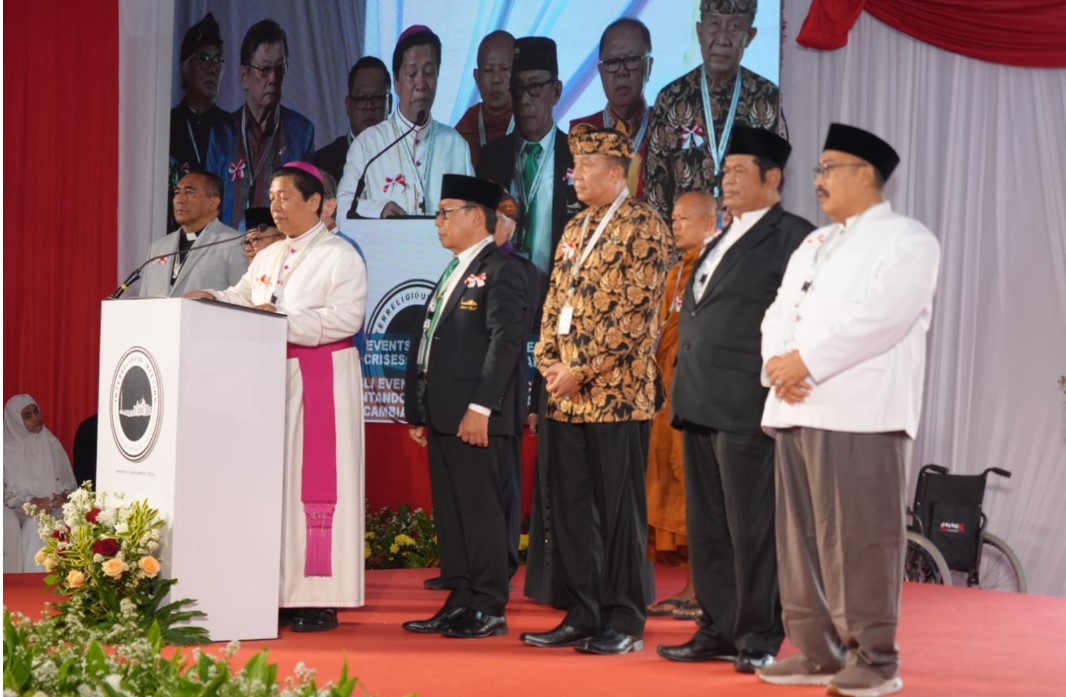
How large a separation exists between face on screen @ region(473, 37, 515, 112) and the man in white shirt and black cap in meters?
3.64

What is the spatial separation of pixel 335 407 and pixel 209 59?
12.8ft

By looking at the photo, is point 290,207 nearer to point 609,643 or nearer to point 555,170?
point 609,643

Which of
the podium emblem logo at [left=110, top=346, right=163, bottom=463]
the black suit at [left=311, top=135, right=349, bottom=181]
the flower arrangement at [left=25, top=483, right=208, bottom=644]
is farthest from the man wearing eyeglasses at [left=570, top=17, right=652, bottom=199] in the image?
the flower arrangement at [left=25, top=483, right=208, bottom=644]

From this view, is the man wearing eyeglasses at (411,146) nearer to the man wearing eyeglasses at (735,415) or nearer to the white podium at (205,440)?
the white podium at (205,440)

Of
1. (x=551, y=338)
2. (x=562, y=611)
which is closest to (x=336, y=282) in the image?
(x=551, y=338)

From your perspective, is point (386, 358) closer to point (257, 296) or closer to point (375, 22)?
point (375, 22)

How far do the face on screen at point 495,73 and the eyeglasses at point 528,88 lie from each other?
35 millimetres

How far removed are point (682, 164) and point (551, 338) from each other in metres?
2.70

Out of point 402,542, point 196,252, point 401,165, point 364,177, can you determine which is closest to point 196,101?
point 364,177

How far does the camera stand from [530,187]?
6402mm

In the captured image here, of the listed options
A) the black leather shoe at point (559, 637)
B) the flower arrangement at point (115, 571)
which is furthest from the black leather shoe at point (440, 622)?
the flower arrangement at point (115, 571)

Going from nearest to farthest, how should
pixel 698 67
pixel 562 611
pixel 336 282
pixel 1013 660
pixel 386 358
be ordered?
pixel 1013 660 < pixel 336 282 < pixel 562 611 < pixel 698 67 < pixel 386 358

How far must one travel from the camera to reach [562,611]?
14.5 ft

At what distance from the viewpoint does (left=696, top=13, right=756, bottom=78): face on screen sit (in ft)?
19.7
